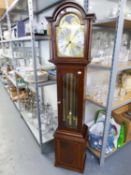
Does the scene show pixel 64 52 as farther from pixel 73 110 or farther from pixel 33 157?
pixel 33 157

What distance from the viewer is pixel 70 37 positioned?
3.54ft

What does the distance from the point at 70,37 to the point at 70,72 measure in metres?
0.27

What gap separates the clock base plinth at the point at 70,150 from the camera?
1.33m

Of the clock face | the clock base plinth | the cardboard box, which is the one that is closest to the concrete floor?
the clock base plinth

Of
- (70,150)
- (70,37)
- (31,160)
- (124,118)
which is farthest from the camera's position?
(124,118)

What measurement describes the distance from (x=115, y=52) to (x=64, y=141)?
922 millimetres

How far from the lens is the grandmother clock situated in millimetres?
1018

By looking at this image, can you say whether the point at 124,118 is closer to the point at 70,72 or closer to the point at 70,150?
the point at 70,150

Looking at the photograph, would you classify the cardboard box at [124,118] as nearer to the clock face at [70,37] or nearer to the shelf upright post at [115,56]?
the shelf upright post at [115,56]

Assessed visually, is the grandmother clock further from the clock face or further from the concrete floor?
the concrete floor

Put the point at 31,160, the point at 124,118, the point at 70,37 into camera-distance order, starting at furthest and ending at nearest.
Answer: the point at 124,118, the point at 31,160, the point at 70,37

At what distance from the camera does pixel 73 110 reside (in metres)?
1.30

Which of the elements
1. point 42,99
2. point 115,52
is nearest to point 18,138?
point 42,99

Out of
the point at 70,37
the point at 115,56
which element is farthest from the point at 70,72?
the point at 115,56
